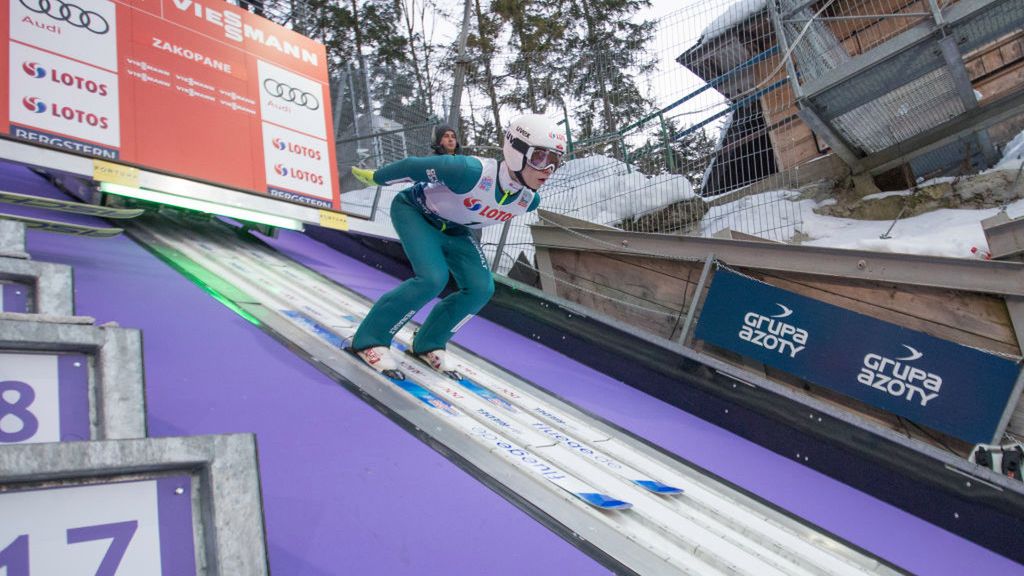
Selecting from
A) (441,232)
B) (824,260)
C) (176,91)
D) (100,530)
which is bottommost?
(100,530)

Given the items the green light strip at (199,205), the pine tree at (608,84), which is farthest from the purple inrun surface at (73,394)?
the pine tree at (608,84)

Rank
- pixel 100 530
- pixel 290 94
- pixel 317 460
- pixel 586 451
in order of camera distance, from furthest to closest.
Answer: pixel 290 94, pixel 586 451, pixel 317 460, pixel 100 530

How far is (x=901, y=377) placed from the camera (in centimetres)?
469

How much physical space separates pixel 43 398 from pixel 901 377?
472 cm

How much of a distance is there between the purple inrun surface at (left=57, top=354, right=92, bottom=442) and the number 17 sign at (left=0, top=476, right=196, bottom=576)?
0.45m

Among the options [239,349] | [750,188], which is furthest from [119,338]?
[750,188]

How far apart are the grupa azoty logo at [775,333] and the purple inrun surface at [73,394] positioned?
15.0 ft

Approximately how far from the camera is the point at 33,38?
16.4ft

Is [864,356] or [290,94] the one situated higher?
[290,94]

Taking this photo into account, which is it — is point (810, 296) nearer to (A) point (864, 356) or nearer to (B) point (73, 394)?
(A) point (864, 356)

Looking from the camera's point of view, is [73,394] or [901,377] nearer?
[73,394]

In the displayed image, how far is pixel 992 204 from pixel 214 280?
22.6ft

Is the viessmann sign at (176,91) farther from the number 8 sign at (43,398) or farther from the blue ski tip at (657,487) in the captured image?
the blue ski tip at (657,487)

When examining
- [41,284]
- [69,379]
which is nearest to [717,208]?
[41,284]
